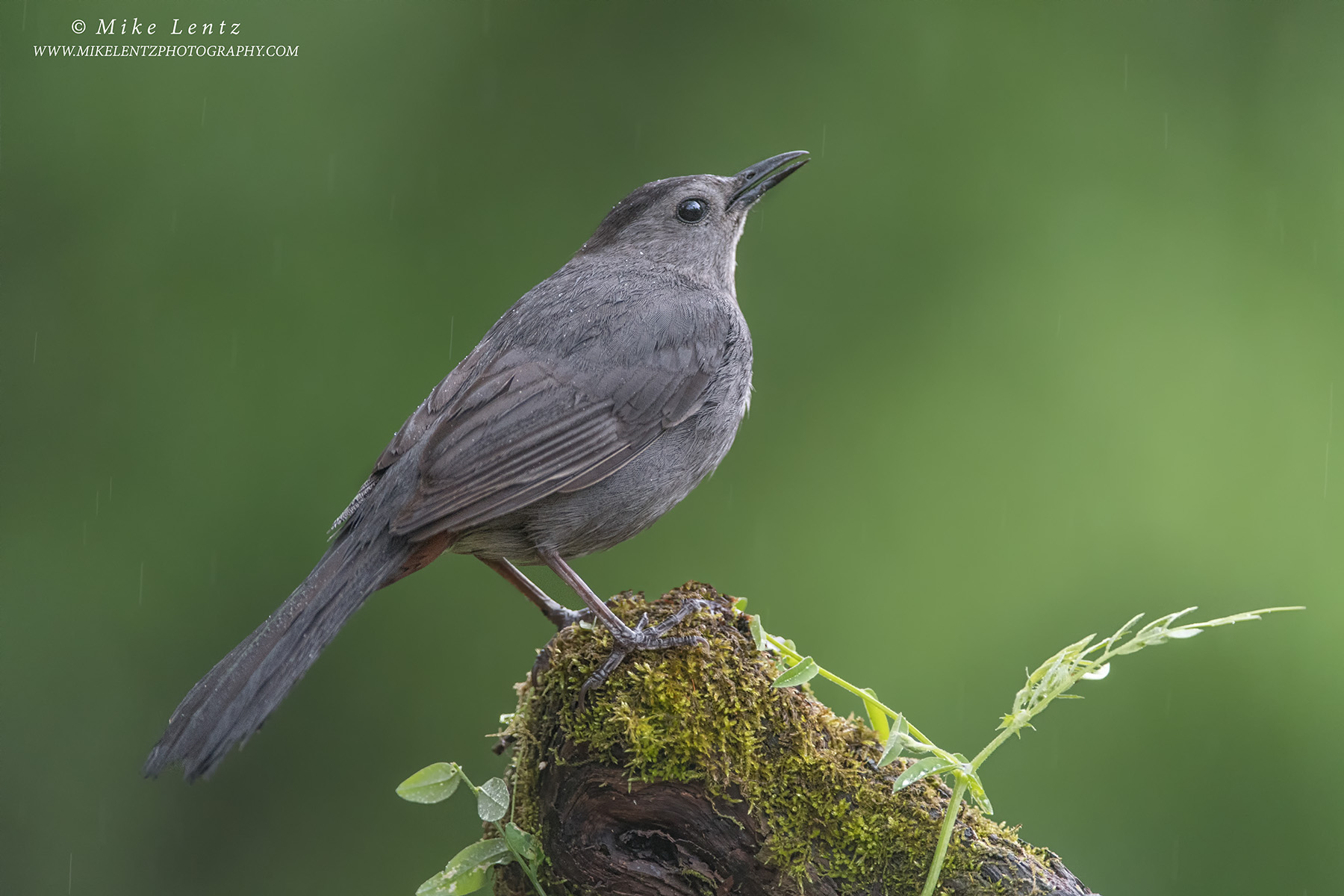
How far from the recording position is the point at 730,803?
273 cm

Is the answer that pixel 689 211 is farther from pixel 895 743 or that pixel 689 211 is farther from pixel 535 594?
pixel 895 743

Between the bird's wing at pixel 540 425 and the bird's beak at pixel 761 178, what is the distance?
3.11 ft

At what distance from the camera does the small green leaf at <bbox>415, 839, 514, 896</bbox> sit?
274cm

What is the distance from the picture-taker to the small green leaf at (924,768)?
2396 millimetres

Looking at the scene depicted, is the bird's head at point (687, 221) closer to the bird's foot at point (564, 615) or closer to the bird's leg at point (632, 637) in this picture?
the bird's foot at point (564, 615)

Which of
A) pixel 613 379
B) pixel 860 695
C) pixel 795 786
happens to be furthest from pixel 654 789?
pixel 613 379

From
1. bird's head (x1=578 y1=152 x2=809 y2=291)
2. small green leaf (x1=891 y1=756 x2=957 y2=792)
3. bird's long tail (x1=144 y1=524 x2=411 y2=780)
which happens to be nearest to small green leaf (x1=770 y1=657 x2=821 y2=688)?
small green leaf (x1=891 y1=756 x2=957 y2=792)

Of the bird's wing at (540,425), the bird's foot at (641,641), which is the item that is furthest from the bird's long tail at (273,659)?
the bird's foot at (641,641)

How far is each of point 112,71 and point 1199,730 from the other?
5.68m

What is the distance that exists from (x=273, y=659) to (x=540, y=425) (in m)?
1.06

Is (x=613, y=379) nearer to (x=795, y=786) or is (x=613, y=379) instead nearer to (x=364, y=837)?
(x=795, y=786)

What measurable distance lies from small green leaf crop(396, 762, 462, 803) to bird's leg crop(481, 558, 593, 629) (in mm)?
1109

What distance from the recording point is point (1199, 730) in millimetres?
4938

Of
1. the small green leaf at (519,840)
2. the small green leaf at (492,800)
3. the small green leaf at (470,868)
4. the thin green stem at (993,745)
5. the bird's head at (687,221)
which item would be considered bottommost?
the small green leaf at (470,868)
